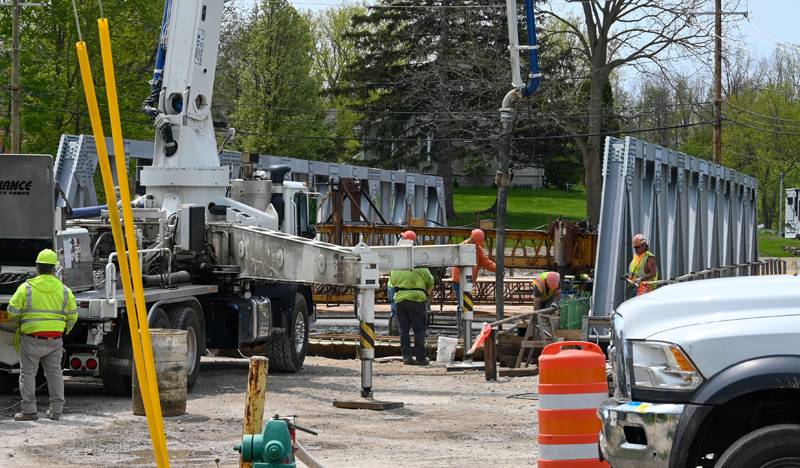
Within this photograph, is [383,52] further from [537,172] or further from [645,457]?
[645,457]

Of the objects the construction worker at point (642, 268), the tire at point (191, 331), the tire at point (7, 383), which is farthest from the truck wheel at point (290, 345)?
the construction worker at point (642, 268)

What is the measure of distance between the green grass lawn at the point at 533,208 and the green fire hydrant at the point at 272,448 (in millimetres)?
60705

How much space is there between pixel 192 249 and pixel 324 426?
4783 mm

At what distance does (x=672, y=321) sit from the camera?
7152 mm

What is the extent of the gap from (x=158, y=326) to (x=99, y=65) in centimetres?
2798

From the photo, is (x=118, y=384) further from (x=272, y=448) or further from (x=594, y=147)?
(x=594, y=147)

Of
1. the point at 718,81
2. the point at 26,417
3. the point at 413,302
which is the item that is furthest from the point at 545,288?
the point at 718,81

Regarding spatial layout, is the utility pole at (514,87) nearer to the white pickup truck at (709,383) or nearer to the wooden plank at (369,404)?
the wooden plank at (369,404)

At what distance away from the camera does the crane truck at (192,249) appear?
47.6 ft

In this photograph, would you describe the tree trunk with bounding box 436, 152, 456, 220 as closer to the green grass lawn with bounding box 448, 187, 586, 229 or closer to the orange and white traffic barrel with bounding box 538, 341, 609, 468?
the green grass lawn with bounding box 448, 187, 586, 229

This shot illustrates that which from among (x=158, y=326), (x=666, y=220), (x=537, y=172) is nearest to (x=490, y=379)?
(x=158, y=326)

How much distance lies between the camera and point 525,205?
268 ft

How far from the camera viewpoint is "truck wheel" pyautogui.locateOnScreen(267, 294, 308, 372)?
18656 millimetres

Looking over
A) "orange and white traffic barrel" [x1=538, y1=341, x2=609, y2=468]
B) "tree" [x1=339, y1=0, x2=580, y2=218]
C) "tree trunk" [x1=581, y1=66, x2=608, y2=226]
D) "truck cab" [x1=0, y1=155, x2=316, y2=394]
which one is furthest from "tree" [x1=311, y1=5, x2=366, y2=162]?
"orange and white traffic barrel" [x1=538, y1=341, x2=609, y2=468]
